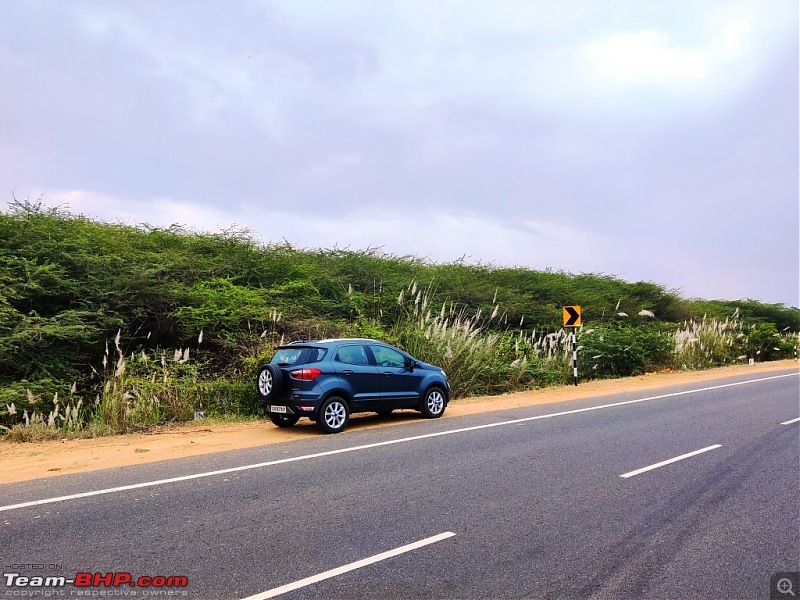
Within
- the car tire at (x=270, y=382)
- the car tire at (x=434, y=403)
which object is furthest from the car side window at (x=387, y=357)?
the car tire at (x=270, y=382)

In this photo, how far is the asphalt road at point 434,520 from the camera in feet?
15.1

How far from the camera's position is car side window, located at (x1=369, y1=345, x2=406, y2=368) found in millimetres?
12359

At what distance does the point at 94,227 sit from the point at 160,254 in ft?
7.72

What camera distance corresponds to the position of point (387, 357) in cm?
1262

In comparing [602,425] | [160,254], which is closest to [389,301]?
[160,254]

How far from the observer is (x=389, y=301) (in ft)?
72.2

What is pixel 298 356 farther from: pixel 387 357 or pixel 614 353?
pixel 614 353

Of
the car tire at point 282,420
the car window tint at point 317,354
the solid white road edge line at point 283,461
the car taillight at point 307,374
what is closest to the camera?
the solid white road edge line at point 283,461

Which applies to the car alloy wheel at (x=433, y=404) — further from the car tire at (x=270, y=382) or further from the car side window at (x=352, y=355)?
the car tire at (x=270, y=382)

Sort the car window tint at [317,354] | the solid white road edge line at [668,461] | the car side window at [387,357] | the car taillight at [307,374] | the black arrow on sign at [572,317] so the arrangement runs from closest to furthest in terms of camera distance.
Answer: the solid white road edge line at [668,461] → the car taillight at [307,374] → the car window tint at [317,354] → the car side window at [387,357] → the black arrow on sign at [572,317]

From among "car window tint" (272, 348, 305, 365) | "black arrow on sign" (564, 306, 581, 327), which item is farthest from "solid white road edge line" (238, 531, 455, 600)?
"black arrow on sign" (564, 306, 581, 327)

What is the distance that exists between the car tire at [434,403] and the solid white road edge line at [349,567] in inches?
291

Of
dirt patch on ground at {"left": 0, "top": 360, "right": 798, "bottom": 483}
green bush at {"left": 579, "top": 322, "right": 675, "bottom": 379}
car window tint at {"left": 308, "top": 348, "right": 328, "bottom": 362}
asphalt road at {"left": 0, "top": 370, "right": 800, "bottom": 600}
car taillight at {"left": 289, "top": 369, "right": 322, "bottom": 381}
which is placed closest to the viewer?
asphalt road at {"left": 0, "top": 370, "right": 800, "bottom": 600}

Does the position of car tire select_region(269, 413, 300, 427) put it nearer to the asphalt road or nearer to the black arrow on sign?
the asphalt road
